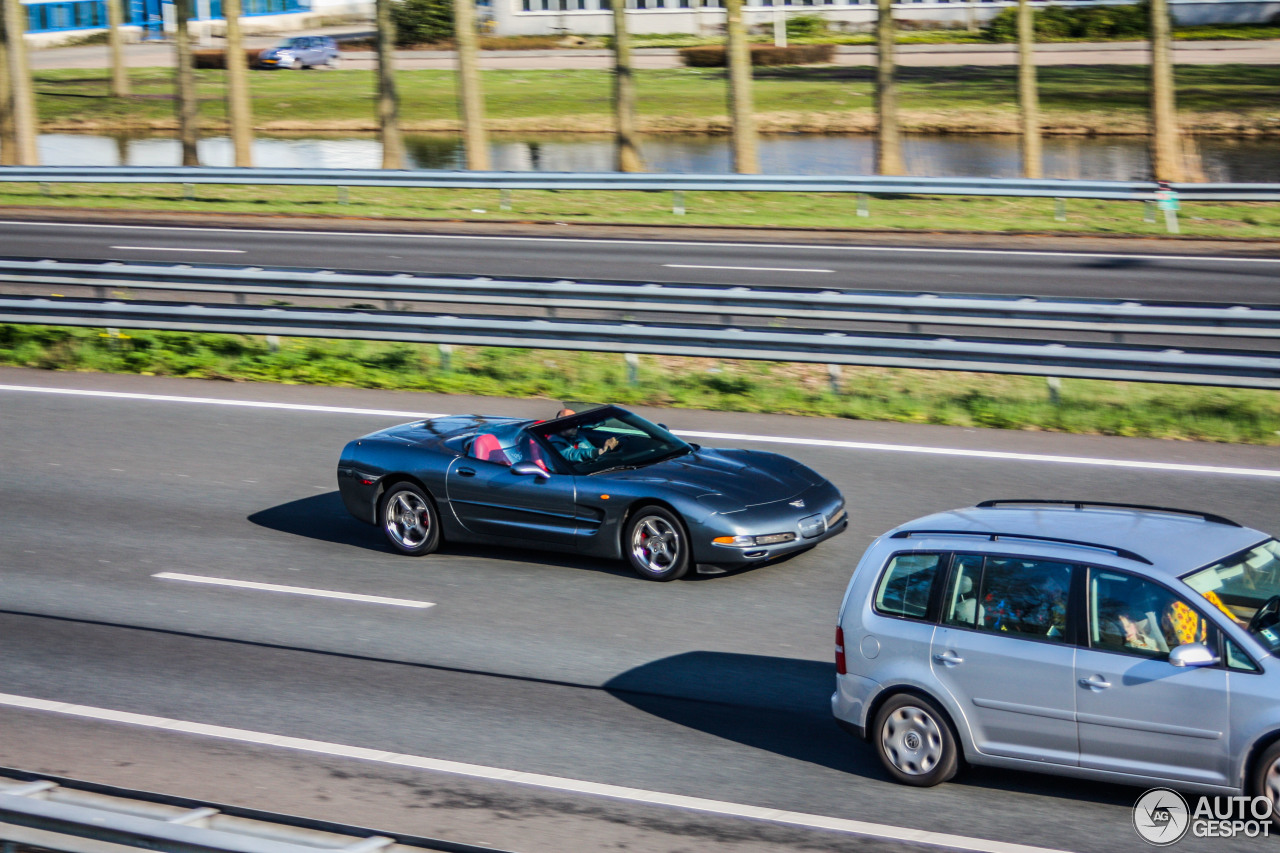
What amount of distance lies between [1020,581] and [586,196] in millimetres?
25461

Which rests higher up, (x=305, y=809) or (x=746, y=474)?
(x=746, y=474)

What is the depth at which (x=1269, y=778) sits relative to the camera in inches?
228

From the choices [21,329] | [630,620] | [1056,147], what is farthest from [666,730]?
[1056,147]

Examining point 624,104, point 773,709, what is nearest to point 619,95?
point 624,104

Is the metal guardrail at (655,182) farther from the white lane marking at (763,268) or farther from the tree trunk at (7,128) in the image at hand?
the tree trunk at (7,128)

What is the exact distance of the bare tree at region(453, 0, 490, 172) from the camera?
3200 cm

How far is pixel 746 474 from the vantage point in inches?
400

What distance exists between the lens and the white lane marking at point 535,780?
609 cm

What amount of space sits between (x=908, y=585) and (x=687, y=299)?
8.93m

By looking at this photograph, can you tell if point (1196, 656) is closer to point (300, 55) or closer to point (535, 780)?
point (535, 780)

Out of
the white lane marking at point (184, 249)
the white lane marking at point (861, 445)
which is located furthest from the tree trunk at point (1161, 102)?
the white lane marking at point (861, 445)

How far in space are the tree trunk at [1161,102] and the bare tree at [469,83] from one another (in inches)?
579

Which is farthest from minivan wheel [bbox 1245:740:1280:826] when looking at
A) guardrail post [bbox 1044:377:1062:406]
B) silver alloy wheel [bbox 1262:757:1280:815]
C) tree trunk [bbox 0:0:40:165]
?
tree trunk [bbox 0:0:40:165]

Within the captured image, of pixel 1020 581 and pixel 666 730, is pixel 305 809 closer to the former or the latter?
pixel 666 730
